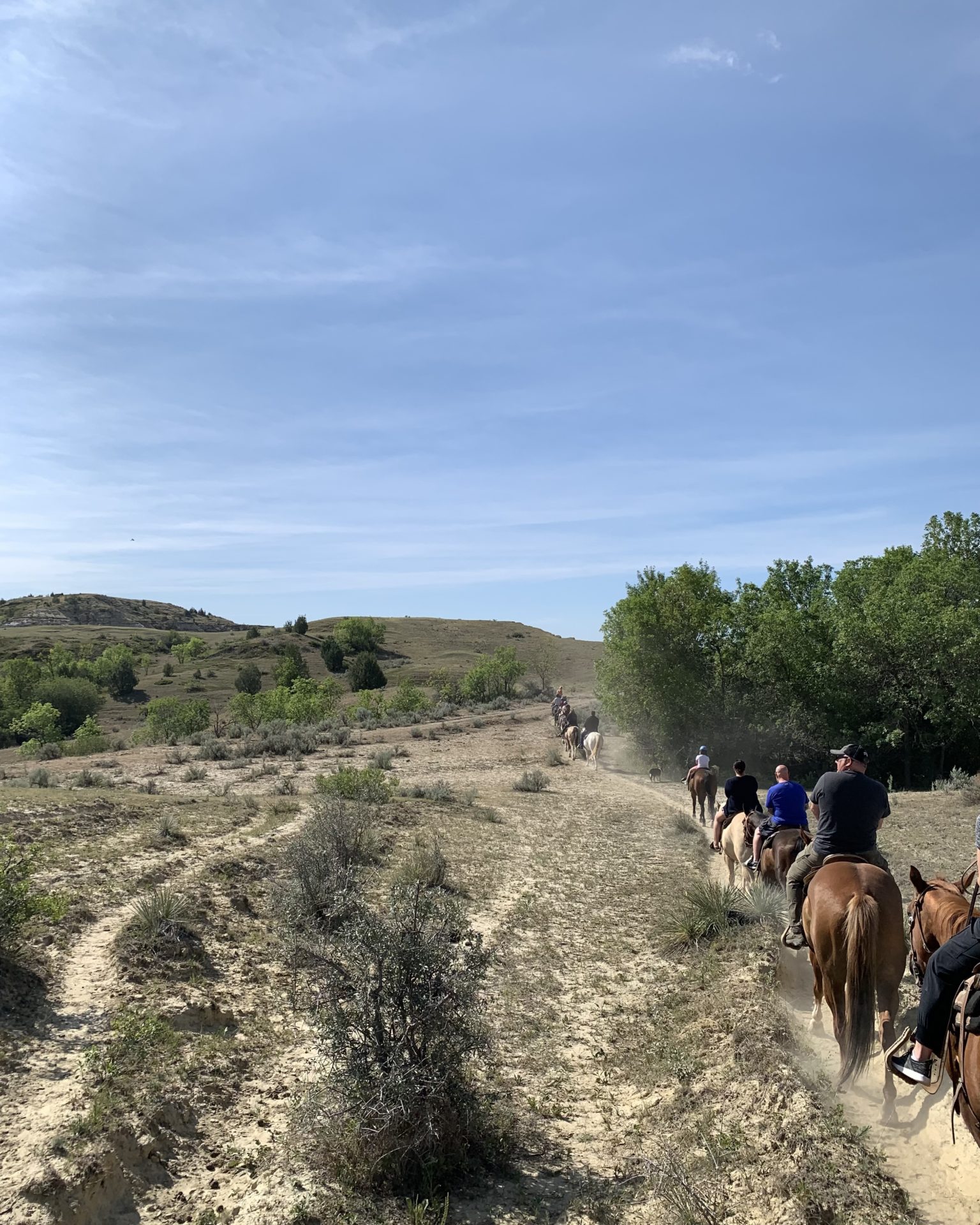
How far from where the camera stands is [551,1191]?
5.23m

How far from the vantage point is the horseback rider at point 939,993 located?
486cm

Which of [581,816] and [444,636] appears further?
[444,636]

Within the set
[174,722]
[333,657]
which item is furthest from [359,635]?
[174,722]

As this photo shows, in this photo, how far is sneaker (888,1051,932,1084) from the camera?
5109 millimetres

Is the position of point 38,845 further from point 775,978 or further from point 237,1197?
point 775,978

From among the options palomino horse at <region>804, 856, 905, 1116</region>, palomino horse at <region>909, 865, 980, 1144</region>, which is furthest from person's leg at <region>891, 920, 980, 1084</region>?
palomino horse at <region>804, 856, 905, 1116</region>

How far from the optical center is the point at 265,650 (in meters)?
106

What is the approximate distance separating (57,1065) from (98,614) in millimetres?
147037

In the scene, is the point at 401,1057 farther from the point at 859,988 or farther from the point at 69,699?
the point at 69,699

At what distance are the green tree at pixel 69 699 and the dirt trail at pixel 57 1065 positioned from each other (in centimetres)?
6224

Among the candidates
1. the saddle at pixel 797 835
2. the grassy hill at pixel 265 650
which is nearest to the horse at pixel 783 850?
the saddle at pixel 797 835

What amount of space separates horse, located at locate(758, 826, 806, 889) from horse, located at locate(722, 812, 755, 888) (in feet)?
2.83

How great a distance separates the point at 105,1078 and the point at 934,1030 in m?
6.10

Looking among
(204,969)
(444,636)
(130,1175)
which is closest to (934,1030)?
(130,1175)
